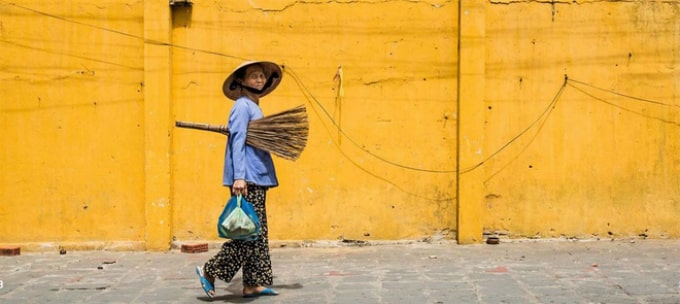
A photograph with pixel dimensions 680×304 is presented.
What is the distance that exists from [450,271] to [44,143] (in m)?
4.35

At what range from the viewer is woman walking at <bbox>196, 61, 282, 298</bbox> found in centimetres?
666

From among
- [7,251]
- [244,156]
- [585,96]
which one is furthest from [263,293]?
[585,96]

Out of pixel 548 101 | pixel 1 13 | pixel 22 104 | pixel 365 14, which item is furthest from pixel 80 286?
pixel 548 101

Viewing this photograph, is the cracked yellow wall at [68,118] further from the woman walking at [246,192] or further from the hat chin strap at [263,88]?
the woman walking at [246,192]

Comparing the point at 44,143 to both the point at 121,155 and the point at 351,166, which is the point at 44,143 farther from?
the point at 351,166

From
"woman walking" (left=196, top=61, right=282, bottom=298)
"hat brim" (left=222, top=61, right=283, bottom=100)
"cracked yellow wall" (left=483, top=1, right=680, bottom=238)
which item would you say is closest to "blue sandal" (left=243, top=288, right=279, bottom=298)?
"woman walking" (left=196, top=61, right=282, bottom=298)

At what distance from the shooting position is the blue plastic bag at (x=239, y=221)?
6.41m

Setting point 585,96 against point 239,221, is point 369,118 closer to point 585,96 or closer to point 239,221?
point 585,96

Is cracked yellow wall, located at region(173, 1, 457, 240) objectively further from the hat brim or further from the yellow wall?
the hat brim

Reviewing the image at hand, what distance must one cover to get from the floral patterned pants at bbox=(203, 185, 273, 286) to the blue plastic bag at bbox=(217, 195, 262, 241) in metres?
0.13

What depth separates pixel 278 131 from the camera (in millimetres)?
6832

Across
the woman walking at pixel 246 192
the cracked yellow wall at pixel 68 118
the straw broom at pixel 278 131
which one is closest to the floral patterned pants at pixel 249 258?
the woman walking at pixel 246 192

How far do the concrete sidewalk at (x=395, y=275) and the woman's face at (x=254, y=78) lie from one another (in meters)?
1.63

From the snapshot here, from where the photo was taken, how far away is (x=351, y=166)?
9125 mm
